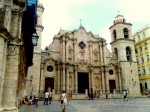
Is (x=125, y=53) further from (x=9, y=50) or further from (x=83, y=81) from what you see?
(x=9, y=50)

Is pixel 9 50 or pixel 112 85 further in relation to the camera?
pixel 112 85

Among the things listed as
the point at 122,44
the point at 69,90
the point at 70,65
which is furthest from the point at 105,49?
the point at 69,90

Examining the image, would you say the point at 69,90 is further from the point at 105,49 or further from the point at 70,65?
the point at 105,49

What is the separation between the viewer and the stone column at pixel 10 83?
7.52 meters

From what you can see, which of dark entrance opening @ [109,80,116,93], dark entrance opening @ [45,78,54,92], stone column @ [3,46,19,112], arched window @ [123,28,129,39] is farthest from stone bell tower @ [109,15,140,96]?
stone column @ [3,46,19,112]

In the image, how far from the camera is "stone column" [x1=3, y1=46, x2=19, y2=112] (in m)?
7.52

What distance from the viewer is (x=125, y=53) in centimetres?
3850

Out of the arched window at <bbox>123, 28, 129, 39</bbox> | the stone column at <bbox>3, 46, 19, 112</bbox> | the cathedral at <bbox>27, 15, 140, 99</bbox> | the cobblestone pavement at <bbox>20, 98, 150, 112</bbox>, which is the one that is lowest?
the cobblestone pavement at <bbox>20, 98, 150, 112</bbox>

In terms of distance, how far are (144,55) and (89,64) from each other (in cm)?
1653

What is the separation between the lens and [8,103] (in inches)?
297

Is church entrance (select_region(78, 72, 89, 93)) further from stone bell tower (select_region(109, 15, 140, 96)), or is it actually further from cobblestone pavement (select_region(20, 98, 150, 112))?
cobblestone pavement (select_region(20, 98, 150, 112))

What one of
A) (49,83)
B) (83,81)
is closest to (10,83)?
(49,83)

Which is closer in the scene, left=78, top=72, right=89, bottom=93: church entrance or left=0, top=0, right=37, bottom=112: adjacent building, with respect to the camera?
left=0, top=0, right=37, bottom=112: adjacent building

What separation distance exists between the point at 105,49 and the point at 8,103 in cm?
3285
